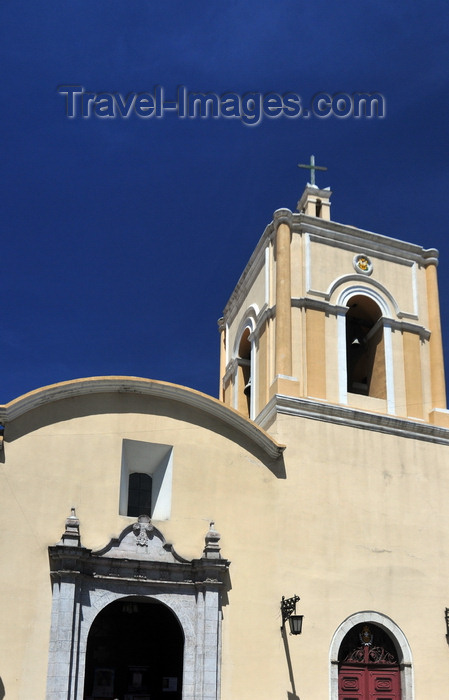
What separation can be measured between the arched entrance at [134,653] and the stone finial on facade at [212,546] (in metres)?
1.76

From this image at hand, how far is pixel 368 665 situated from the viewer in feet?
50.8

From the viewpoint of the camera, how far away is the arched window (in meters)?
16.0

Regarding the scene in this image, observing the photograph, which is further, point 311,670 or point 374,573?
point 374,573

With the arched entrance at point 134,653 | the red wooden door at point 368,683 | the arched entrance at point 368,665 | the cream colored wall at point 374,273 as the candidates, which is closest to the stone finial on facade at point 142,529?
the arched entrance at point 134,653

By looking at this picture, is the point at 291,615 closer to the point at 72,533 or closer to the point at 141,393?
the point at 72,533

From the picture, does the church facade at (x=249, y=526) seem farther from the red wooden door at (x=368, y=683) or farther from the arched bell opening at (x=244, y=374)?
the arched bell opening at (x=244, y=374)

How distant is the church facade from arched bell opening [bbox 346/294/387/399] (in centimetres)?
11

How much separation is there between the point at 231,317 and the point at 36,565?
34.5 ft

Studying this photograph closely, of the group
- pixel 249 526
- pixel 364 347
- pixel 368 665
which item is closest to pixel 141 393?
pixel 249 526

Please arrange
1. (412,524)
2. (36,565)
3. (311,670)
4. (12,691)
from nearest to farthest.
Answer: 1. (12,691)
2. (36,565)
3. (311,670)
4. (412,524)

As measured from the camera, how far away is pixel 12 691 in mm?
12883

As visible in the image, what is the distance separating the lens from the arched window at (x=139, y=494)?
16.0 m

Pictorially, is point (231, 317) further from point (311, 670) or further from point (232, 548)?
point (311, 670)

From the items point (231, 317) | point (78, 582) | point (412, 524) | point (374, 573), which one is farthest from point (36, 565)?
point (231, 317)
